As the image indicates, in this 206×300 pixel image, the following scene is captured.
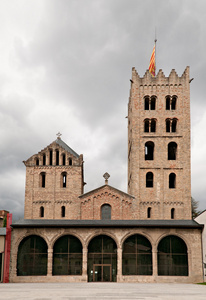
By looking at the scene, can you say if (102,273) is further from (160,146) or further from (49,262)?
(160,146)

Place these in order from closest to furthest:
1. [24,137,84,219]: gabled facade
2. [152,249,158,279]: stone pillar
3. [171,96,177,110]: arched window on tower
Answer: [152,249,158,279]: stone pillar
[24,137,84,219]: gabled facade
[171,96,177,110]: arched window on tower

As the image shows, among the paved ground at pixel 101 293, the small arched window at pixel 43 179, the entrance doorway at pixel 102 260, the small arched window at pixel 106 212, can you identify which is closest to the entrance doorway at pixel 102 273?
the entrance doorway at pixel 102 260

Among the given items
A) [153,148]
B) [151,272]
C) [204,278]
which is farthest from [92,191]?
[204,278]

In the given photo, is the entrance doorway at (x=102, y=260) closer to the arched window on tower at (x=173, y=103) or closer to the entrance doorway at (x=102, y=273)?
the entrance doorway at (x=102, y=273)

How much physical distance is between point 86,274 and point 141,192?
1421cm

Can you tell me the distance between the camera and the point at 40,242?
39.3m

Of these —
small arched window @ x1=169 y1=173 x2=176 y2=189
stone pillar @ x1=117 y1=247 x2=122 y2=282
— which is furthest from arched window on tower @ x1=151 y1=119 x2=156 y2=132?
stone pillar @ x1=117 y1=247 x2=122 y2=282

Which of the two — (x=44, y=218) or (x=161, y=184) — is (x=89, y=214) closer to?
(x=44, y=218)

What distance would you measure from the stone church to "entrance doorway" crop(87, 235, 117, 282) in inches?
4.1

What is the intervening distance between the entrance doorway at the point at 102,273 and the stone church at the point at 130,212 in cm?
10

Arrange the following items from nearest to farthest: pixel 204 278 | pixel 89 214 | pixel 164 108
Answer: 1. pixel 204 278
2. pixel 89 214
3. pixel 164 108

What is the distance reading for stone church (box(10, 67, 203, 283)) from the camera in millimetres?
38375

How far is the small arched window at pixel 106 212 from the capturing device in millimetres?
47281

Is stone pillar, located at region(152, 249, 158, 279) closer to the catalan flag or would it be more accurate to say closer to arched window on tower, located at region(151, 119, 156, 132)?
arched window on tower, located at region(151, 119, 156, 132)
